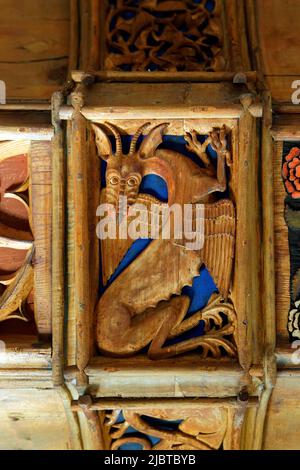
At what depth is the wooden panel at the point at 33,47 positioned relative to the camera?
230cm

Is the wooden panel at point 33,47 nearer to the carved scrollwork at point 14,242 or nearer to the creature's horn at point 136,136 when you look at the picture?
the carved scrollwork at point 14,242

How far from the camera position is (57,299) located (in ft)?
7.27

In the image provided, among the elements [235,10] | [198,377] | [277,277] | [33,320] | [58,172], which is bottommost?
[198,377]

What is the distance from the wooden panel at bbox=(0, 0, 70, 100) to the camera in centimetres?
230

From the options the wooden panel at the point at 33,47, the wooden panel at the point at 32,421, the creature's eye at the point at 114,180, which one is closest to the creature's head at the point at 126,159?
the creature's eye at the point at 114,180

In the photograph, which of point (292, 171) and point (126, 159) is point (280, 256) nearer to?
point (292, 171)

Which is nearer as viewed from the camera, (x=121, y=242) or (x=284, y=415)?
(x=121, y=242)

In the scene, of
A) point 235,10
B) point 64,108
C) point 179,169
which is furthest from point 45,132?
point 235,10

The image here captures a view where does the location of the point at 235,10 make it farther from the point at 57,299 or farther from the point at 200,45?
the point at 57,299

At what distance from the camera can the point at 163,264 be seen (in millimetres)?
2238

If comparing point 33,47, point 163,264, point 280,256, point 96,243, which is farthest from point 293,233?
point 33,47

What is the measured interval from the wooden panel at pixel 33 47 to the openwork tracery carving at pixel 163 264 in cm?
39

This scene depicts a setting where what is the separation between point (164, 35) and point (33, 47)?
0.62m

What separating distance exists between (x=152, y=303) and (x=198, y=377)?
1.24ft
